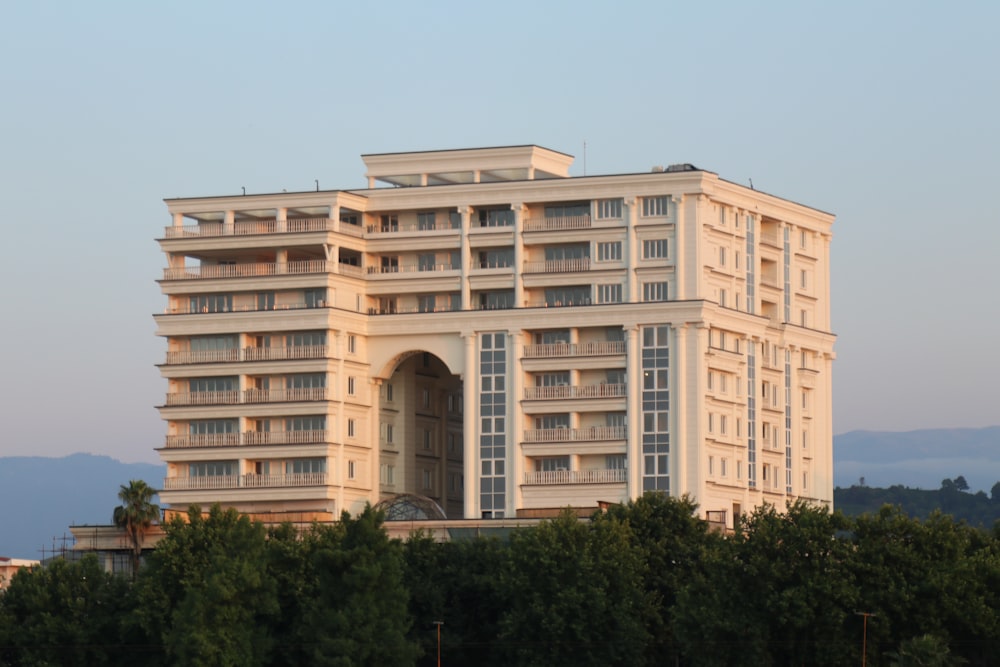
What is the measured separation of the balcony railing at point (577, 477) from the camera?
16138 centimetres

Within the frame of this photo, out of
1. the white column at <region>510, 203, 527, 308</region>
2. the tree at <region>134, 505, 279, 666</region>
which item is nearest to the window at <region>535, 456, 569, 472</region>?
the white column at <region>510, 203, 527, 308</region>

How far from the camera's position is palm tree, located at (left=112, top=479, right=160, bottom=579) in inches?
6570

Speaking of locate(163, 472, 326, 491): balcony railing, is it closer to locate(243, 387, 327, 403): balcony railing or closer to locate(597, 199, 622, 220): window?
locate(243, 387, 327, 403): balcony railing

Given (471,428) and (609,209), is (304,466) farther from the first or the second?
(609,209)

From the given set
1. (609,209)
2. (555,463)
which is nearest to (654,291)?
(609,209)

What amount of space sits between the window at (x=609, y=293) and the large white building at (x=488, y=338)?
198 mm

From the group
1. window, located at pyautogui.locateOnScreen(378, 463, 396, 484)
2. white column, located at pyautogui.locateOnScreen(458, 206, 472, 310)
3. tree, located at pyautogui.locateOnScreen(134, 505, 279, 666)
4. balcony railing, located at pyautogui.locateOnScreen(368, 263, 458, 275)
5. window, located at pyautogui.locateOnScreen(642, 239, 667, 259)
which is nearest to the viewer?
tree, located at pyautogui.locateOnScreen(134, 505, 279, 666)

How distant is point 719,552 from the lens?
138125 millimetres

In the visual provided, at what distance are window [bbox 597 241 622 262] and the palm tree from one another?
36.8 meters

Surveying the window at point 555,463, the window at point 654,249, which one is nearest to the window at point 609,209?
the window at point 654,249

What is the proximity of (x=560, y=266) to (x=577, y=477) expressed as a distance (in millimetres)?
15543

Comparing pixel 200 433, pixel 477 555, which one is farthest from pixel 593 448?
pixel 200 433

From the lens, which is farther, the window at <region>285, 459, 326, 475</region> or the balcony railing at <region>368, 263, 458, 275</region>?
the balcony railing at <region>368, 263, 458, 275</region>

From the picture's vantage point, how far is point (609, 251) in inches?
6491
